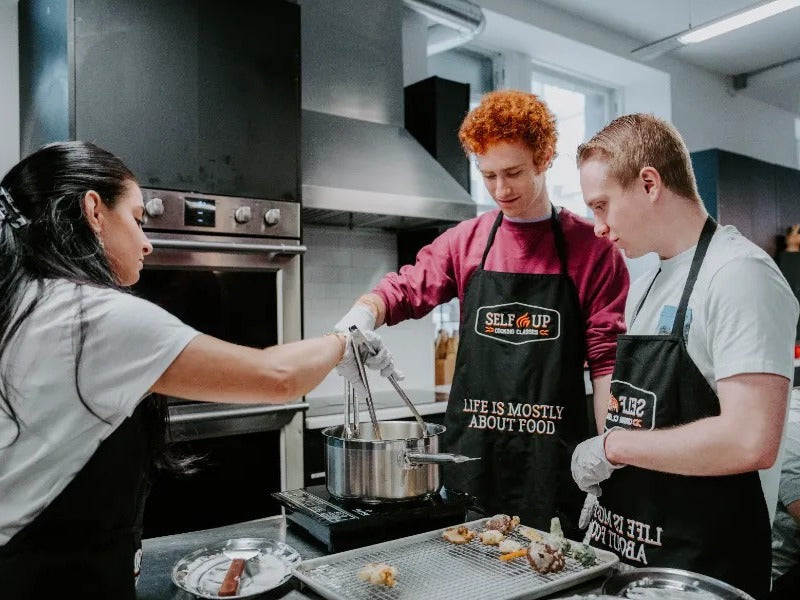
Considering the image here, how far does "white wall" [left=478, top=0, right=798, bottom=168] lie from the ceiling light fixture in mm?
531

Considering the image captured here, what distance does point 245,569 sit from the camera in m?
1.18

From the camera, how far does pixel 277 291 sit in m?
2.76

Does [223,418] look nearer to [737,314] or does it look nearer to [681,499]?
[681,499]

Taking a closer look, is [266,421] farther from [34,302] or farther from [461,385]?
[34,302]

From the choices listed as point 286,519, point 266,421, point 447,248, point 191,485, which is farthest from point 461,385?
point 191,485

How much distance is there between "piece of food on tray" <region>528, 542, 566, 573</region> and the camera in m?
1.14

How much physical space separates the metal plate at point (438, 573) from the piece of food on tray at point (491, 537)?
1 cm

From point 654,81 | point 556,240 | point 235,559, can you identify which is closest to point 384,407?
point 556,240

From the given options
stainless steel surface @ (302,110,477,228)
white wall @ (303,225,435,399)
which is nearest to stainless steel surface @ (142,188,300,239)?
stainless steel surface @ (302,110,477,228)

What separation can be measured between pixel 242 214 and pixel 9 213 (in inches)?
59.7

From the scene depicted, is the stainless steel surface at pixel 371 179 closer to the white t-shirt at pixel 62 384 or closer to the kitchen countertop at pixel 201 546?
the kitchen countertop at pixel 201 546

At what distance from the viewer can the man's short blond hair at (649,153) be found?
4.80ft

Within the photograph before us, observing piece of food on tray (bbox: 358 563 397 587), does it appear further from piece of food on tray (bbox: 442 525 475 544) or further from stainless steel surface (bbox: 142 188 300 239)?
stainless steel surface (bbox: 142 188 300 239)

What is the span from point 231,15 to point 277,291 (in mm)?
1122
